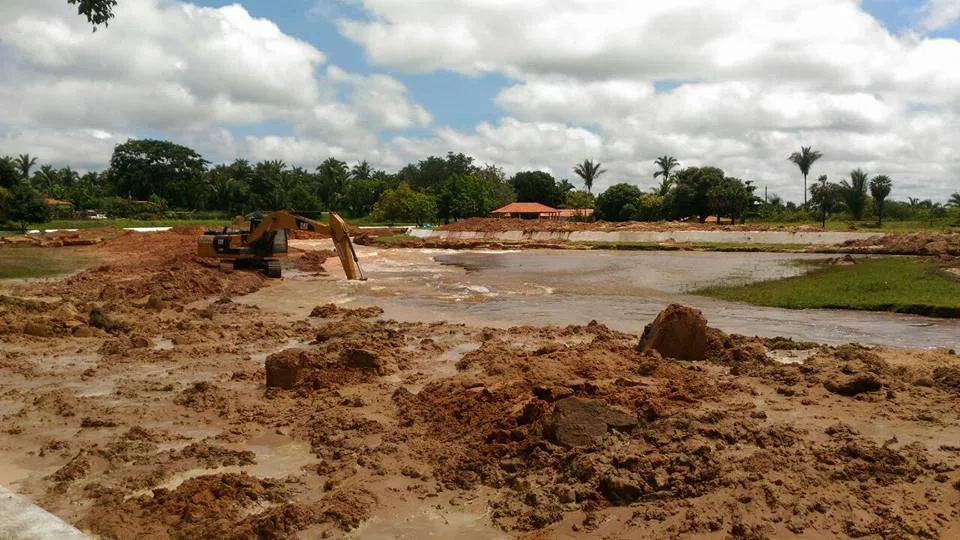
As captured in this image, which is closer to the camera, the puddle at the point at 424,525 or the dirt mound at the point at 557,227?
the puddle at the point at 424,525

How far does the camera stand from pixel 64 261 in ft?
119

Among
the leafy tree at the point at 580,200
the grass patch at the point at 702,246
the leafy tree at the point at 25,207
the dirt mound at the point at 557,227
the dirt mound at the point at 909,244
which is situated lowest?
the grass patch at the point at 702,246

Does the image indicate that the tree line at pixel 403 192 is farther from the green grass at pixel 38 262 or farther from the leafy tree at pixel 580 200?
the green grass at pixel 38 262

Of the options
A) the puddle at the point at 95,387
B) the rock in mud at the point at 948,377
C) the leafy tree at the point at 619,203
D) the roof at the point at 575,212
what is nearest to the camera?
the rock in mud at the point at 948,377

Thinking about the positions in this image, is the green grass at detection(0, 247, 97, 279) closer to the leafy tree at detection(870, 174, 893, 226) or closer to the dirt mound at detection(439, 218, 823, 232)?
the dirt mound at detection(439, 218, 823, 232)

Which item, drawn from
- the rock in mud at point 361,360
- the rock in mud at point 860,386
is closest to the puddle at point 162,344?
the rock in mud at point 361,360

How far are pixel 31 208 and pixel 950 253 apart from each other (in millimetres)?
61996

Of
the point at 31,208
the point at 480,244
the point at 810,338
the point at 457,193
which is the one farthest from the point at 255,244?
the point at 457,193

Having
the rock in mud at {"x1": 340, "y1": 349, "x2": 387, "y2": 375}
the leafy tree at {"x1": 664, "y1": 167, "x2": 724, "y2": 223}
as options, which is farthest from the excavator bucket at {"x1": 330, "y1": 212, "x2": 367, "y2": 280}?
the leafy tree at {"x1": 664, "y1": 167, "x2": 724, "y2": 223}

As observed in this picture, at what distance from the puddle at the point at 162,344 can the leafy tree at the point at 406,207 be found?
6407cm

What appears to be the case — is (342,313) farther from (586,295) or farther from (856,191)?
(856,191)

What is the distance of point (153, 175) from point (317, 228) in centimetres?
8583

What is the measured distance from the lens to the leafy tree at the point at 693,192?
74.8 m

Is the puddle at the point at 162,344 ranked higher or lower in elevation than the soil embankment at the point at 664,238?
lower
